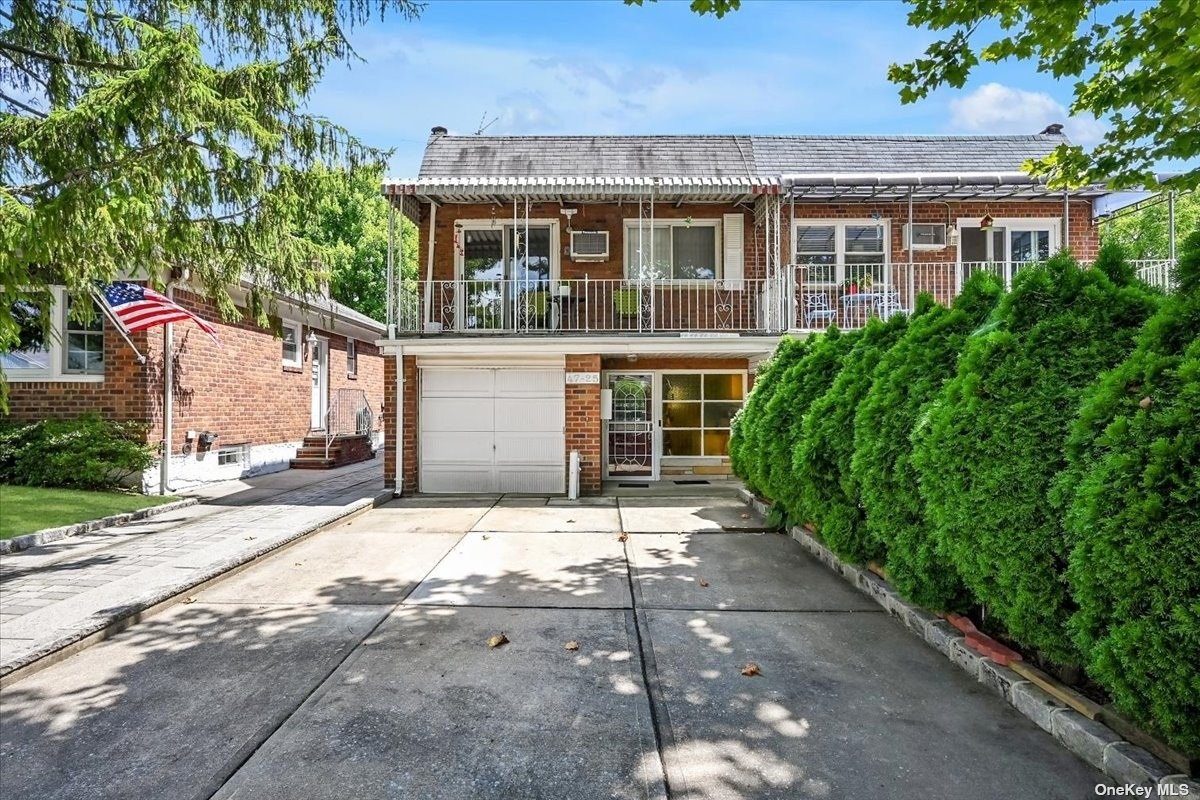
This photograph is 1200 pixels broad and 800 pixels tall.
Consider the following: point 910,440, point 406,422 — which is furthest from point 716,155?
point 910,440

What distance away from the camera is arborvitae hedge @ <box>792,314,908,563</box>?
5418 mm

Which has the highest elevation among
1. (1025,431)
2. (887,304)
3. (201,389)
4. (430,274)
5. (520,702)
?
(430,274)

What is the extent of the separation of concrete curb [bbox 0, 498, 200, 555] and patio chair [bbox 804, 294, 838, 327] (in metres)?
10.9

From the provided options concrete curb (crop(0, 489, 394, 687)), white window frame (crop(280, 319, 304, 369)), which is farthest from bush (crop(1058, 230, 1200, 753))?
white window frame (crop(280, 319, 304, 369))

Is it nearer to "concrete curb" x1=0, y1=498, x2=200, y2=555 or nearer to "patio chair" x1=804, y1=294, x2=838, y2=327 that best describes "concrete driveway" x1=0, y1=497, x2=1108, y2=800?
"concrete curb" x1=0, y1=498, x2=200, y2=555

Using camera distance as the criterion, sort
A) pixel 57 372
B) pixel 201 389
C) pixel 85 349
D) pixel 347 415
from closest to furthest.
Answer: pixel 57 372 < pixel 85 349 < pixel 201 389 < pixel 347 415

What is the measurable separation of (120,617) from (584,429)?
7.45 m

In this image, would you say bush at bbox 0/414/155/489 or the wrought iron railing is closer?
bush at bbox 0/414/155/489

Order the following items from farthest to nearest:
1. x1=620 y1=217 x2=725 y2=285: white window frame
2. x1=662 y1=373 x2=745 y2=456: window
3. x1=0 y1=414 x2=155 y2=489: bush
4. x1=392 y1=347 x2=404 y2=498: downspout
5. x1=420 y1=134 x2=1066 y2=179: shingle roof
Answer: x1=420 y1=134 x2=1066 y2=179: shingle roof < x1=662 y1=373 x2=745 y2=456: window < x1=620 y1=217 x2=725 y2=285: white window frame < x1=392 y1=347 x2=404 y2=498: downspout < x1=0 y1=414 x2=155 y2=489: bush

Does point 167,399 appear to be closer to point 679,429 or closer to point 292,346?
point 292,346

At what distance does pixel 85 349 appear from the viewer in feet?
35.3

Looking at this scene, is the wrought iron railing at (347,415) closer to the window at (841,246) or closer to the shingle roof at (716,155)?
the shingle roof at (716,155)

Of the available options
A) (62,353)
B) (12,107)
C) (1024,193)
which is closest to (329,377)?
(62,353)

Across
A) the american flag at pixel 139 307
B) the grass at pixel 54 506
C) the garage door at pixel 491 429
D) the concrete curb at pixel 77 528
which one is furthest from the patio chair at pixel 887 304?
the grass at pixel 54 506
